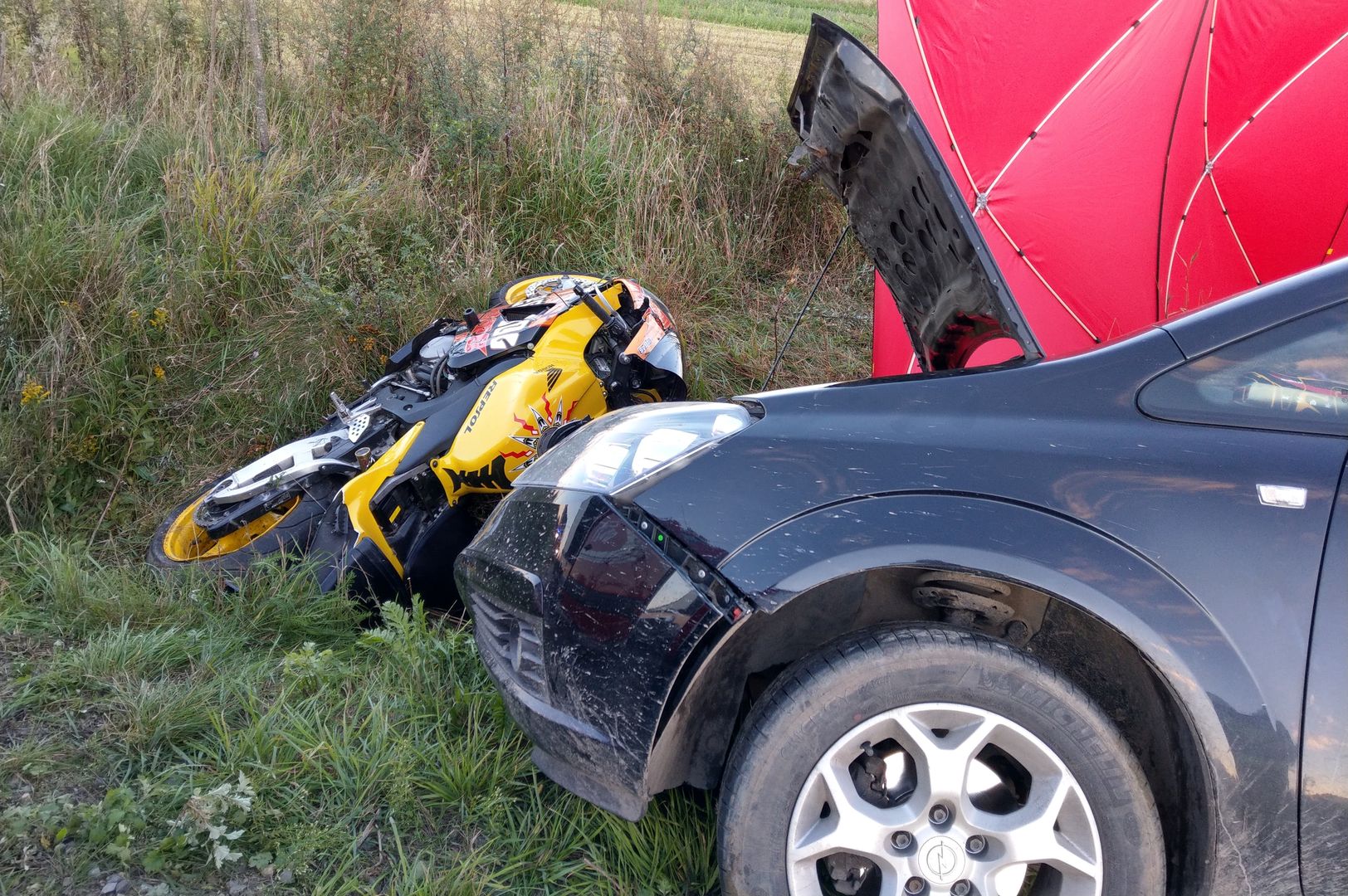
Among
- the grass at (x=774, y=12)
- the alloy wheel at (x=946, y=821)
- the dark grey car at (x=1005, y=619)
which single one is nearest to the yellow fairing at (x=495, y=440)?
the dark grey car at (x=1005, y=619)

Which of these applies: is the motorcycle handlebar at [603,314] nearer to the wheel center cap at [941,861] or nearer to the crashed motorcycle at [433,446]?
the crashed motorcycle at [433,446]

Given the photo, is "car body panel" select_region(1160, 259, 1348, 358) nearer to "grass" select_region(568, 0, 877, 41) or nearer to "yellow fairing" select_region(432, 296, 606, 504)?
"yellow fairing" select_region(432, 296, 606, 504)

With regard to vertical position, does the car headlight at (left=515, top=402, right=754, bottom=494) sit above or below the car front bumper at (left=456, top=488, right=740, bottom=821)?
above

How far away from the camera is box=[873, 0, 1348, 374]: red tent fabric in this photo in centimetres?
487

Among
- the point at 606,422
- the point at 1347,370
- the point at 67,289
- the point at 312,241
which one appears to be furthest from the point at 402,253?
the point at 1347,370

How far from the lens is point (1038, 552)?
6.00ft

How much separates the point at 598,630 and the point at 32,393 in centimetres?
342

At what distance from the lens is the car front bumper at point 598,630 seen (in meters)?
1.94

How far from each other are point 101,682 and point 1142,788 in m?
2.77

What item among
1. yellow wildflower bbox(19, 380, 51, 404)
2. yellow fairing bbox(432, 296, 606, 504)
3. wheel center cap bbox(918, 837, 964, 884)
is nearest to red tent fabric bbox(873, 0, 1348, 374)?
yellow fairing bbox(432, 296, 606, 504)

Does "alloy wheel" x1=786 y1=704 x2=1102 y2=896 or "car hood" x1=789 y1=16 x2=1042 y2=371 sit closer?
"alloy wheel" x1=786 y1=704 x2=1102 y2=896

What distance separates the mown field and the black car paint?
585 mm

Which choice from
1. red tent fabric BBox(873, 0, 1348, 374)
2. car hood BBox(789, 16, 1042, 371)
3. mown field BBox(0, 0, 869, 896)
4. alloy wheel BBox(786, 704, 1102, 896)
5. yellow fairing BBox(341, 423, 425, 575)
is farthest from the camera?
red tent fabric BBox(873, 0, 1348, 374)

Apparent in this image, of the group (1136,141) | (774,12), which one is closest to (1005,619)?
(1136,141)
